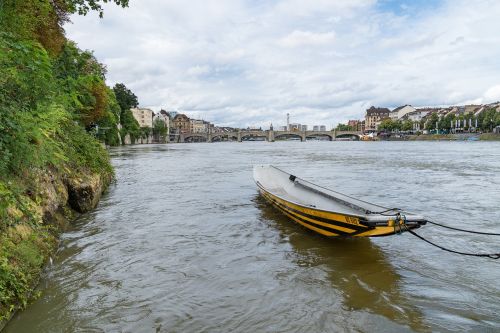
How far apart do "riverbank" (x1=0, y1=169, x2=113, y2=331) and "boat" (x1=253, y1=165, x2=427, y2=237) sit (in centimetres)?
593

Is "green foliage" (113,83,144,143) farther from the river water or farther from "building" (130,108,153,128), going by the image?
the river water

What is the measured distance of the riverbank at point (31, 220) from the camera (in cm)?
555

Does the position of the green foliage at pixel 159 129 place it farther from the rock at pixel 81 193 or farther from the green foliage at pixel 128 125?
the rock at pixel 81 193

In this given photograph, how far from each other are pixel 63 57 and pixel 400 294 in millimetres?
21486

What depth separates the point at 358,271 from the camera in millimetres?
7746

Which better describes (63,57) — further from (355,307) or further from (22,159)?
(355,307)

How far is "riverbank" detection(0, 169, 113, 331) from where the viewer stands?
5.55 metres

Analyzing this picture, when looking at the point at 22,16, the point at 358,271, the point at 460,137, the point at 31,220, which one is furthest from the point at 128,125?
the point at 358,271

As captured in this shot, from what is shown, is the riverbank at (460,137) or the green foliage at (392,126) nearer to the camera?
the riverbank at (460,137)

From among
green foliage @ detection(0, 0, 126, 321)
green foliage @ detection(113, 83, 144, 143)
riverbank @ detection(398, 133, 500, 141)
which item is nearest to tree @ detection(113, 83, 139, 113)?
green foliage @ detection(113, 83, 144, 143)

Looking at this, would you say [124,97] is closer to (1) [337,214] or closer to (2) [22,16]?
(2) [22,16]

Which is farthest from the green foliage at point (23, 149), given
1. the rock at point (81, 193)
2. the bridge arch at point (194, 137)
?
the bridge arch at point (194, 137)

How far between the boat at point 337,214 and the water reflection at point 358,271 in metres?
0.40

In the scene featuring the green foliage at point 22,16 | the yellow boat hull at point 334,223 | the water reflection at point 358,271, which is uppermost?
the green foliage at point 22,16
